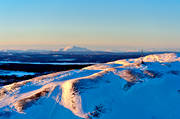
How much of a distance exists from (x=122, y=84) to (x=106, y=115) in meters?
5.02

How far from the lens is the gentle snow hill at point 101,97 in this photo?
15.3 m

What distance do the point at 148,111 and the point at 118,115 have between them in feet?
8.71

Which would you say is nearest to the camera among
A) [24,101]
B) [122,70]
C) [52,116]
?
[52,116]

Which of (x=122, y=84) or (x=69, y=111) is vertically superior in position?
(x=122, y=84)

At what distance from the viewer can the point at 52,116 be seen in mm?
15070

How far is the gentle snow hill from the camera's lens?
1534 centimetres

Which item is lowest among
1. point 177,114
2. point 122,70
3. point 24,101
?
point 177,114

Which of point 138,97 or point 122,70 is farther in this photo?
point 122,70

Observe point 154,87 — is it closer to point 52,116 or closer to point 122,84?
point 122,84

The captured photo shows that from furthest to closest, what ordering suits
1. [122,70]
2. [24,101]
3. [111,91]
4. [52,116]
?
[122,70] → [111,91] → [24,101] → [52,116]

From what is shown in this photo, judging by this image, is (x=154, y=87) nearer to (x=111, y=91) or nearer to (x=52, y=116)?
(x=111, y=91)

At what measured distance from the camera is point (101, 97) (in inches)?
676

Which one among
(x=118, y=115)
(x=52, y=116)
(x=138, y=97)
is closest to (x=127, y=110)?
(x=118, y=115)

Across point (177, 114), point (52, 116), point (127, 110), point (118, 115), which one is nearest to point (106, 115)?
point (118, 115)
